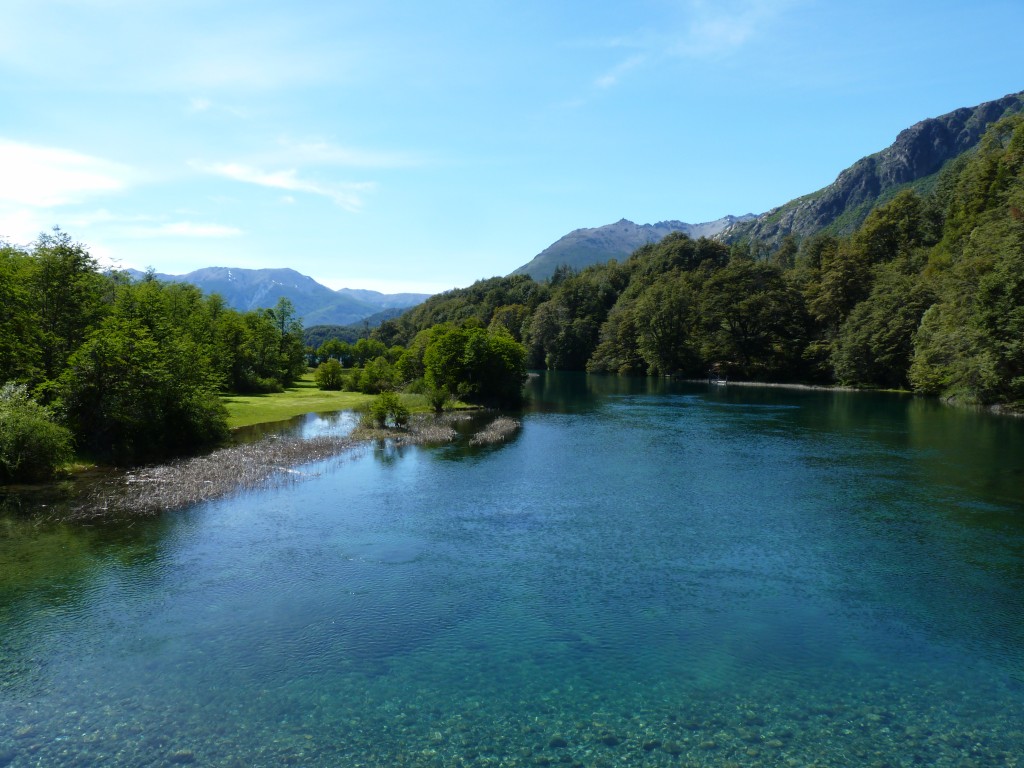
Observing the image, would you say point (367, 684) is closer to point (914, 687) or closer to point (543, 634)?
point (543, 634)

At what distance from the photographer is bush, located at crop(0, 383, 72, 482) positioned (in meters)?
28.9

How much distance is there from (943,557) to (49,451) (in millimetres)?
38420

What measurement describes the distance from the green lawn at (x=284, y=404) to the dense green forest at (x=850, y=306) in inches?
862

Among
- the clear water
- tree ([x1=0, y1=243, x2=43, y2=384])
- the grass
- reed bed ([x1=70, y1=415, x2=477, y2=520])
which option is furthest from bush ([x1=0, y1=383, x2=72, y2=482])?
the grass

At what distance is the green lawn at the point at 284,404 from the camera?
5540 cm

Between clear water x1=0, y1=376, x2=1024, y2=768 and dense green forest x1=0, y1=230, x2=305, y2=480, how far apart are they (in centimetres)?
786

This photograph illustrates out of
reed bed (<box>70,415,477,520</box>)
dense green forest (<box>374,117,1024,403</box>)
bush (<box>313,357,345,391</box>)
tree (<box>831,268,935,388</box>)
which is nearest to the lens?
reed bed (<box>70,415,477,520</box>)

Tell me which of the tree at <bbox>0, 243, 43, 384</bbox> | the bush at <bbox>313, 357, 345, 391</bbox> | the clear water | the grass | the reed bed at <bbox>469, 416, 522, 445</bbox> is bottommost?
the clear water

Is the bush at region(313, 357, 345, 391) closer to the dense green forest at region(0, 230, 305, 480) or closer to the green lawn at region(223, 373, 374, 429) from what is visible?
the green lawn at region(223, 373, 374, 429)

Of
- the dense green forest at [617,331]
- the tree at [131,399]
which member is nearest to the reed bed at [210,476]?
the tree at [131,399]

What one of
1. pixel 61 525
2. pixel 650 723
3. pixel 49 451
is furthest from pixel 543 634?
pixel 49 451

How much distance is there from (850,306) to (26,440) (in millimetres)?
115002

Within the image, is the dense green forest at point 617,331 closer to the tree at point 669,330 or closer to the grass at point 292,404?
the tree at point 669,330

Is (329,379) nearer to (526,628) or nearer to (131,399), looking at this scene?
(131,399)
